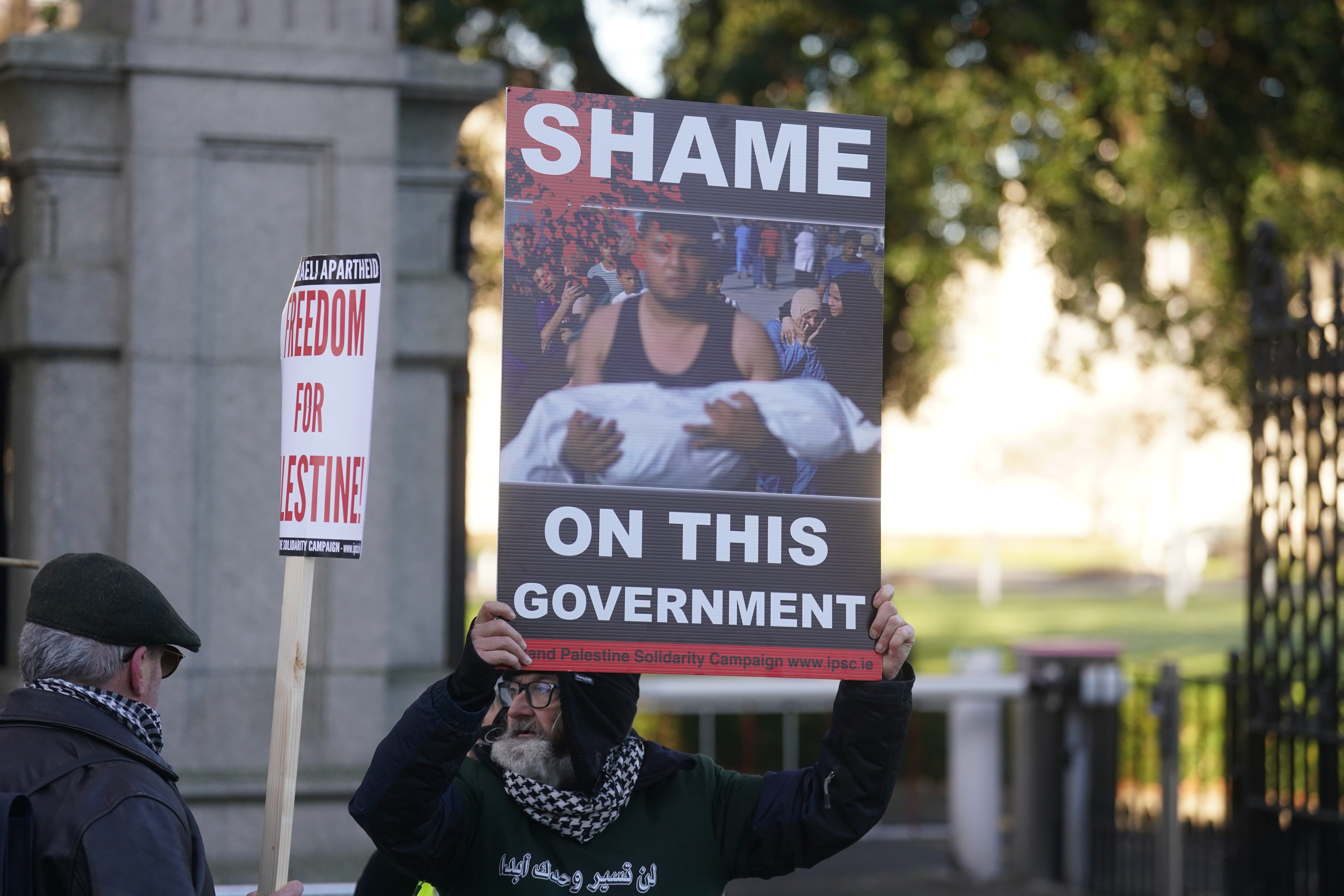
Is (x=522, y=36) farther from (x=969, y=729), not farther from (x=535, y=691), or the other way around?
(x=535, y=691)

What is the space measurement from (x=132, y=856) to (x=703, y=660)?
110cm

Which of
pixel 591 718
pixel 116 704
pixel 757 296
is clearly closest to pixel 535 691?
pixel 591 718

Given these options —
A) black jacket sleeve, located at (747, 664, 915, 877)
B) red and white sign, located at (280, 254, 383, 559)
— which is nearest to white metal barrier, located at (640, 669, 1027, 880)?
black jacket sleeve, located at (747, 664, 915, 877)

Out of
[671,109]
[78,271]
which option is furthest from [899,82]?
[671,109]

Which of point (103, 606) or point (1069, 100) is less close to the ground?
point (1069, 100)

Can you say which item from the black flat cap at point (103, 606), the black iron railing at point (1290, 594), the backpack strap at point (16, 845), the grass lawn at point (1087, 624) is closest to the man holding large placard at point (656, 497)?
the black flat cap at point (103, 606)

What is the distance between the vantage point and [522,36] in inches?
439

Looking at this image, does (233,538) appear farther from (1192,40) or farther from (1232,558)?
(1232,558)

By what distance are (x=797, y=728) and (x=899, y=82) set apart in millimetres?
4607

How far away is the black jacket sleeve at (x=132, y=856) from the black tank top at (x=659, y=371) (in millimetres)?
1158

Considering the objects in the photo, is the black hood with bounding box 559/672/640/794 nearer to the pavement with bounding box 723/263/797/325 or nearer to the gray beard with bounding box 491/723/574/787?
the gray beard with bounding box 491/723/574/787

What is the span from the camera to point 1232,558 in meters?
61.1

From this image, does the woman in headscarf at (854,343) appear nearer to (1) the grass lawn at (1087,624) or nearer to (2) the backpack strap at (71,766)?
(2) the backpack strap at (71,766)

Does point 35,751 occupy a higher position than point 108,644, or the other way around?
point 108,644
